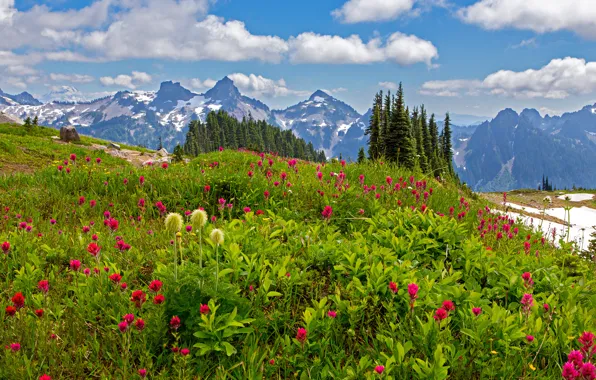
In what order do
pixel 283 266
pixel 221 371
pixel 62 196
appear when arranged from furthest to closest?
pixel 62 196 < pixel 283 266 < pixel 221 371

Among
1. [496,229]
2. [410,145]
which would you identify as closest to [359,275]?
[496,229]

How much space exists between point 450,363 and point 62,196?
6947 millimetres

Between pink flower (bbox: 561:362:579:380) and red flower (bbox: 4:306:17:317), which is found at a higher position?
red flower (bbox: 4:306:17:317)

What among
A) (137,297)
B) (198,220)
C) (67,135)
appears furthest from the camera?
(67,135)

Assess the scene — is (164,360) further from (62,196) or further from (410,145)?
(410,145)

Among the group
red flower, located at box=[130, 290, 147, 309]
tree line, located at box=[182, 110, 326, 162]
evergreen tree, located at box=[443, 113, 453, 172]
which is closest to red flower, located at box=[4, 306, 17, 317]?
red flower, located at box=[130, 290, 147, 309]

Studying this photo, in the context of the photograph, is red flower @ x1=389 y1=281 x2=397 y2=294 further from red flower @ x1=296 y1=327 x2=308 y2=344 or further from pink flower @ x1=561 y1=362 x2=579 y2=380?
pink flower @ x1=561 y1=362 x2=579 y2=380

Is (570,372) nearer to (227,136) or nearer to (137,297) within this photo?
(137,297)

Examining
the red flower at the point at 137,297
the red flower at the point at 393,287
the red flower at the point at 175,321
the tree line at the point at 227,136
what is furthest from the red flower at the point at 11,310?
the tree line at the point at 227,136

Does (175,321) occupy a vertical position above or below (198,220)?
below

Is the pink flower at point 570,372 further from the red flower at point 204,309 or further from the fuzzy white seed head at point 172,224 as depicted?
the fuzzy white seed head at point 172,224

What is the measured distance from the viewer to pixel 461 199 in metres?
7.60

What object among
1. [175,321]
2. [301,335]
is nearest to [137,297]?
[175,321]

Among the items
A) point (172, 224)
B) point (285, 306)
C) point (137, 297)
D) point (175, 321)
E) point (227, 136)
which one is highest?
point (227, 136)
